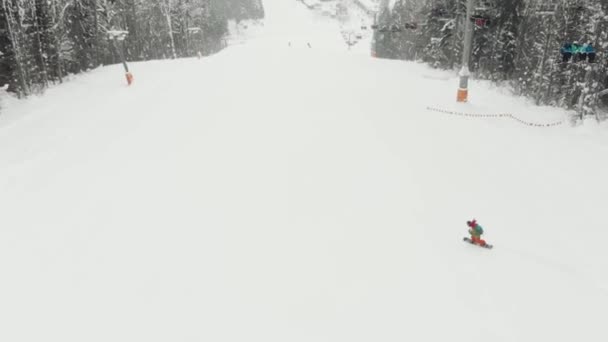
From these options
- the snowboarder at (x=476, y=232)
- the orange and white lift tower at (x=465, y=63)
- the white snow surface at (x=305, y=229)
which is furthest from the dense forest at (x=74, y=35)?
the snowboarder at (x=476, y=232)

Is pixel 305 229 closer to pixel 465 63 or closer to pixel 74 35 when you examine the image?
pixel 465 63

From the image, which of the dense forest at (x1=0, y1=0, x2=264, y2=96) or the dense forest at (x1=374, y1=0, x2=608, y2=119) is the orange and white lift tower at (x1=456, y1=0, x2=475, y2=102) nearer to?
the dense forest at (x1=374, y1=0, x2=608, y2=119)

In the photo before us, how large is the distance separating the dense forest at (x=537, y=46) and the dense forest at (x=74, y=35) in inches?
921

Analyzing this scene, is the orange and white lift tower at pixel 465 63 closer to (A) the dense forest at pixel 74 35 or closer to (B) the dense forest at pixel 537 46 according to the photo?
(B) the dense forest at pixel 537 46

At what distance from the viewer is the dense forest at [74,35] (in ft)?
86.8

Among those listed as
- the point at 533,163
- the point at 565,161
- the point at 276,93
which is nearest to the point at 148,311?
the point at 533,163

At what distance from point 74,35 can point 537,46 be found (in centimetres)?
3750

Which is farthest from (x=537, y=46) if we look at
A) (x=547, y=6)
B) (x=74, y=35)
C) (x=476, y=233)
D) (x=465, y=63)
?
(x=74, y=35)

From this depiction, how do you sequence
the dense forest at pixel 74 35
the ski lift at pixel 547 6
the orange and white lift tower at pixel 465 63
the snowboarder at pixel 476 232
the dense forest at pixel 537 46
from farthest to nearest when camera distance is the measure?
1. the dense forest at pixel 74 35
2. the ski lift at pixel 547 6
3. the orange and white lift tower at pixel 465 63
4. the dense forest at pixel 537 46
5. the snowboarder at pixel 476 232

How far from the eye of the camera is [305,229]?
7559 mm

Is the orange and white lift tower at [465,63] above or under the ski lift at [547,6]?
under

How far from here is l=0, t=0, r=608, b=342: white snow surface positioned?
5.42 metres

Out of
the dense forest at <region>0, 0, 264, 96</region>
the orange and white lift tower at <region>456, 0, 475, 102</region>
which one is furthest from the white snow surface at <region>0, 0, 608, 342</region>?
the dense forest at <region>0, 0, 264, 96</region>

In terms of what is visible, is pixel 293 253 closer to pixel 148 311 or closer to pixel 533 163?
pixel 148 311
